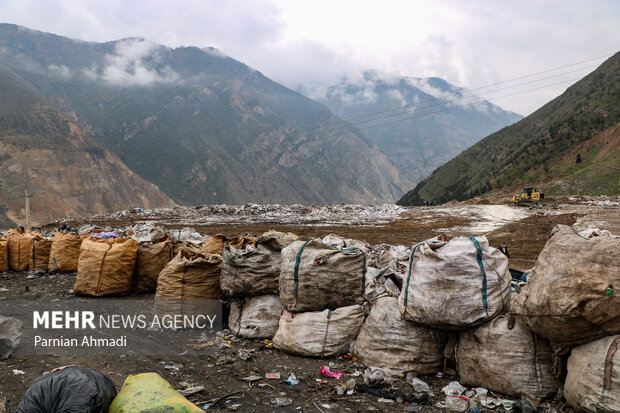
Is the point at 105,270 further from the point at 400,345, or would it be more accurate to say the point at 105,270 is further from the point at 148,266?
the point at 400,345

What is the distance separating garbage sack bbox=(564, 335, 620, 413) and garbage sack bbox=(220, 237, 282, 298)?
8.54 feet

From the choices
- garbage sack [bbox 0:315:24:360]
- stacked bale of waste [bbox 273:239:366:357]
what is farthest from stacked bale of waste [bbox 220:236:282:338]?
garbage sack [bbox 0:315:24:360]

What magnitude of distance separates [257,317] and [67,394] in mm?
2215

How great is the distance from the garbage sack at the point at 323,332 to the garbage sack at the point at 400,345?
0.23 metres

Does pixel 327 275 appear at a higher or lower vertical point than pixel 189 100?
lower

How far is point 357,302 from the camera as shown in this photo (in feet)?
12.0

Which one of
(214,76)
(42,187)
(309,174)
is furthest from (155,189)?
(214,76)

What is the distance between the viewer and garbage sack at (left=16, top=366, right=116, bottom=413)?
1.87 meters

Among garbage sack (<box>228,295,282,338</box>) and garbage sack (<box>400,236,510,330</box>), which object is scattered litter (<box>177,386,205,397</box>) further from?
garbage sack (<box>400,236,510,330</box>)

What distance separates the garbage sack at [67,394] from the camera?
1870 millimetres

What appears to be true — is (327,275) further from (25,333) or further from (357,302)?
(25,333)

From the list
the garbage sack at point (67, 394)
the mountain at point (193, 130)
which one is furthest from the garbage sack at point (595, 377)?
the mountain at point (193, 130)

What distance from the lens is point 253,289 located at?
409 centimetres

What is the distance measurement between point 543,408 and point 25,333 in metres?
4.62
